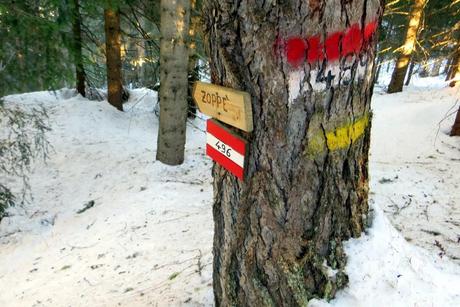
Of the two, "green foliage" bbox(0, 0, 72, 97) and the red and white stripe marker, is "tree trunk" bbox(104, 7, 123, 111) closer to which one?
"green foliage" bbox(0, 0, 72, 97)

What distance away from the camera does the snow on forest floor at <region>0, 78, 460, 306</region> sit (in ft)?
6.55

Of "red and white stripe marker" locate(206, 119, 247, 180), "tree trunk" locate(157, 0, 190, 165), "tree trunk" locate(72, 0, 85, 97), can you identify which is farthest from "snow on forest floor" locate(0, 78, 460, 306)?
"tree trunk" locate(72, 0, 85, 97)

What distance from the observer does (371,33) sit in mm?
1566

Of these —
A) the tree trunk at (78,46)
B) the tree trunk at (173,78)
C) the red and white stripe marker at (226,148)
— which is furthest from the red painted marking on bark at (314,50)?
the tree trunk at (173,78)

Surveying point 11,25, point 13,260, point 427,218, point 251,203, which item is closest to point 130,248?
point 13,260

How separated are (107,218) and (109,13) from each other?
214 inches

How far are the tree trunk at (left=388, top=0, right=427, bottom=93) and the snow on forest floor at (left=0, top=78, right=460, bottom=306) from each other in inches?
159

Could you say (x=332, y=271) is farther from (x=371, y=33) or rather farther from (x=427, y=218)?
(x=427, y=218)

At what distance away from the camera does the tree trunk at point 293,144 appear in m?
1.43

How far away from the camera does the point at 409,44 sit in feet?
37.9

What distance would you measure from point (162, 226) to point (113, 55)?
19.3 ft

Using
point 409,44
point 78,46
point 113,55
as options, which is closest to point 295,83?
point 78,46

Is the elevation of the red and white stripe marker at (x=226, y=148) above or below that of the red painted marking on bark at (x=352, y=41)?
below

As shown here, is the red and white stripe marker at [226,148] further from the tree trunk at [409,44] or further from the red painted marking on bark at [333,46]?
the tree trunk at [409,44]
